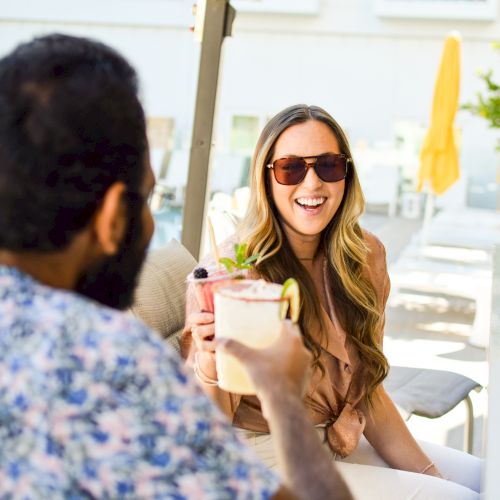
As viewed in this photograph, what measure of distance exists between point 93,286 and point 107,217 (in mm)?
100

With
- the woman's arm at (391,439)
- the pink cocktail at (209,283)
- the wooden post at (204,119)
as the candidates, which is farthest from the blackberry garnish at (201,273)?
the wooden post at (204,119)

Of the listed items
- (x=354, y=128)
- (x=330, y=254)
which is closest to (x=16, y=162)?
(x=330, y=254)

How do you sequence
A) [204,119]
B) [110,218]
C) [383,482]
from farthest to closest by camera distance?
[204,119], [383,482], [110,218]

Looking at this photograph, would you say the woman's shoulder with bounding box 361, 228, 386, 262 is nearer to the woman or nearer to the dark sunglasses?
the woman

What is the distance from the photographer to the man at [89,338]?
0.85 meters

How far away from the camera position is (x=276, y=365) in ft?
3.52

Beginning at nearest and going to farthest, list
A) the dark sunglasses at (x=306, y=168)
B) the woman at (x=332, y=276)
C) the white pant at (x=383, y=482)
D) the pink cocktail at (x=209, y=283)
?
1. the pink cocktail at (x=209, y=283)
2. the white pant at (x=383, y=482)
3. the woman at (x=332, y=276)
4. the dark sunglasses at (x=306, y=168)

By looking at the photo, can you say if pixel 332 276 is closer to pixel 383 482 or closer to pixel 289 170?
pixel 289 170

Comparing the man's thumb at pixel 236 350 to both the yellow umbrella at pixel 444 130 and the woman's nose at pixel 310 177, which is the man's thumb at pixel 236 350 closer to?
the woman's nose at pixel 310 177

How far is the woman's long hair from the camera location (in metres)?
2.30

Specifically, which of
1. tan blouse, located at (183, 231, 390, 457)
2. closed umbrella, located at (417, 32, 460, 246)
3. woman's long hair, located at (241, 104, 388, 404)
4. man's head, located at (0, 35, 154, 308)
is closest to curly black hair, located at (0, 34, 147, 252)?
man's head, located at (0, 35, 154, 308)

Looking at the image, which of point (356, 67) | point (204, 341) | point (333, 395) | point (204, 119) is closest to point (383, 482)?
point (333, 395)

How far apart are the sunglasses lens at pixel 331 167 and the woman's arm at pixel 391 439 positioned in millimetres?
643

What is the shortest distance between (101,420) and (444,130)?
793 cm
